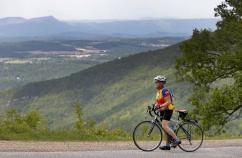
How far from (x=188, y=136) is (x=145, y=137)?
1317 mm

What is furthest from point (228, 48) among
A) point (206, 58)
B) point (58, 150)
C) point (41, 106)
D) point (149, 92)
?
point (41, 106)

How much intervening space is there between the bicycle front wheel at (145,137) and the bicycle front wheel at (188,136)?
2.25 feet

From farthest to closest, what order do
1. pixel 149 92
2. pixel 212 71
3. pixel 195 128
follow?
1. pixel 149 92
2. pixel 212 71
3. pixel 195 128

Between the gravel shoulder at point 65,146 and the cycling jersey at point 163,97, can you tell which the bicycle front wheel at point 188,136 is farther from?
the cycling jersey at point 163,97

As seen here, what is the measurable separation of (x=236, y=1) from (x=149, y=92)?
478ft

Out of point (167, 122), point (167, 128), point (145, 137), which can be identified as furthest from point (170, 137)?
point (145, 137)

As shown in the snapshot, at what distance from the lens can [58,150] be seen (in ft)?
32.1

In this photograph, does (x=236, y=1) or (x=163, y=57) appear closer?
(x=236, y=1)

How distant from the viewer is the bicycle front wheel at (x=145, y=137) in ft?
32.2

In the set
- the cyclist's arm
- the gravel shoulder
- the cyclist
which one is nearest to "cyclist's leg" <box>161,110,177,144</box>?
the cyclist

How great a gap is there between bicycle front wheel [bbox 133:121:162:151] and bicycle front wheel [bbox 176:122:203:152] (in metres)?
0.68

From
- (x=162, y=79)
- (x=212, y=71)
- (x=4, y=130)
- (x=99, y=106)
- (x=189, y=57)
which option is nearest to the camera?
(x=162, y=79)

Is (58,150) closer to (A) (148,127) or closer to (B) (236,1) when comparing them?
(A) (148,127)

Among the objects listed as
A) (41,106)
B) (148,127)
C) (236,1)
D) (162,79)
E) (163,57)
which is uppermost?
(236,1)
